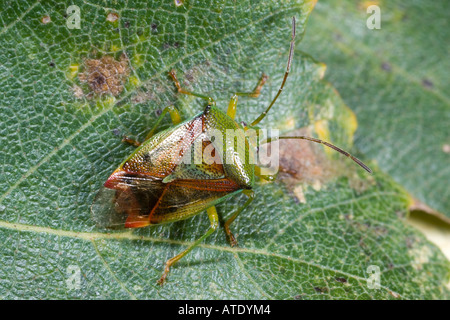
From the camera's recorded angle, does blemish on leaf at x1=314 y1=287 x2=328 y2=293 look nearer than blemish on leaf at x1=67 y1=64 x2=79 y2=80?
No

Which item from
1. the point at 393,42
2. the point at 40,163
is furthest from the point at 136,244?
the point at 393,42

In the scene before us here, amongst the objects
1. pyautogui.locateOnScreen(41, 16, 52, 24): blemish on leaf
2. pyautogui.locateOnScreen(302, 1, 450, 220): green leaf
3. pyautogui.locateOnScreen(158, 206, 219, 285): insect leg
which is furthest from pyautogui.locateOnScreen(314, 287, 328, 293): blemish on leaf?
pyautogui.locateOnScreen(41, 16, 52, 24): blemish on leaf

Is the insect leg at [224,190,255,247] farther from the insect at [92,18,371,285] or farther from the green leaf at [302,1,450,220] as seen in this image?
the green leaf at [302,1,450,220]

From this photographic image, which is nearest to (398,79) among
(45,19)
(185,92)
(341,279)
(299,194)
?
(299,194)

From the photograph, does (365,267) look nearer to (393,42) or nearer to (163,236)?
(163,236)

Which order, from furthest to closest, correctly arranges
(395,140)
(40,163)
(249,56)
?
(395,140)
(249,56)
(40,163)

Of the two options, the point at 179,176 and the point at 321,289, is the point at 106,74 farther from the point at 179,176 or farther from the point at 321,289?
the point at 321,289
